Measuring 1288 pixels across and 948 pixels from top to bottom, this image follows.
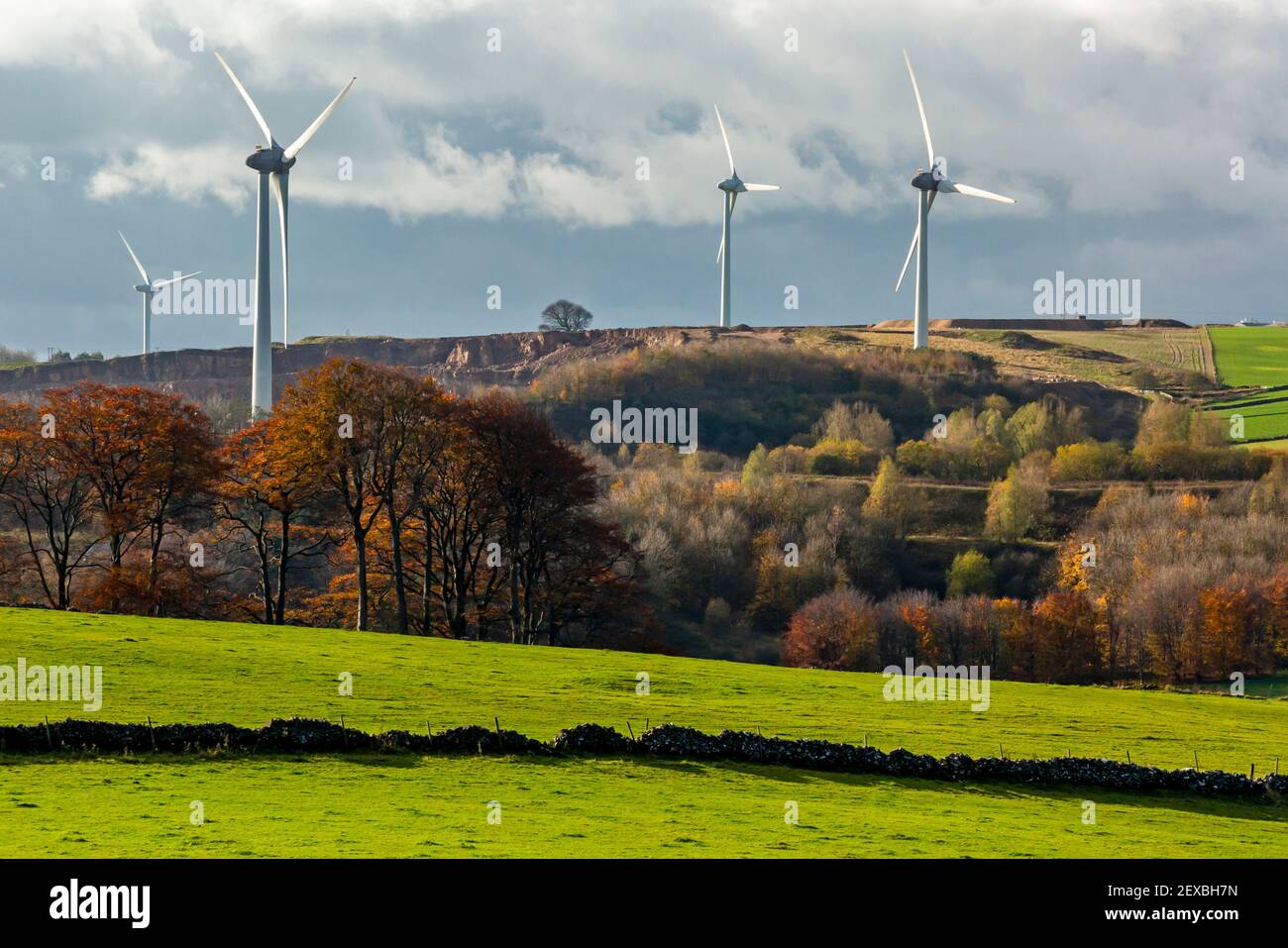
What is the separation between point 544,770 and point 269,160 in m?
91.7

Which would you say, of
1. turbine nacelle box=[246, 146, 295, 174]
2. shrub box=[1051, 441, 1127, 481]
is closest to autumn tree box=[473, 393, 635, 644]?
turbine nacelle box=[246, 146, 295, 174]

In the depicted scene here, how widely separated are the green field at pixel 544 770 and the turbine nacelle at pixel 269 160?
64426 mm

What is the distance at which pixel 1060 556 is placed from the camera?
139750 millimetres

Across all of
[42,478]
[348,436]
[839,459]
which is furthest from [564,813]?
[839,459]

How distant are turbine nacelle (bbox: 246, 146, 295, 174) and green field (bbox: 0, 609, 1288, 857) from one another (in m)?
64.4

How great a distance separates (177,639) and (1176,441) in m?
145

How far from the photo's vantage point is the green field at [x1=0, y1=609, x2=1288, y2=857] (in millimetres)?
28375

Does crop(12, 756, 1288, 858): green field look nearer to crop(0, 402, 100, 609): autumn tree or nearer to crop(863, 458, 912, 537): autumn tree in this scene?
crop(0, 402, 100, 609): autumn tree

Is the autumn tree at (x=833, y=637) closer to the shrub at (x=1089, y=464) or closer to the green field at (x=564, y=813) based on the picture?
the shrub at (x=1089, y=464)

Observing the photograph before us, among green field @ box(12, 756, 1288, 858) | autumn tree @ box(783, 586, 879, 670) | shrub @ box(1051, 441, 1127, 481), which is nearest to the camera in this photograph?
green field @ box(12, 756, 1288, 858)

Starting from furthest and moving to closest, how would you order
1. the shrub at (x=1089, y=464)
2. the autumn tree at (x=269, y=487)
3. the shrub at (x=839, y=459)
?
the shrub at (x=839, y=459) → the shrub at (x=1089, y=464) → the autumn tree at (x=269, y=487)

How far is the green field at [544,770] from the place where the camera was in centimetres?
2838

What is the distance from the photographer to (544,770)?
120ft

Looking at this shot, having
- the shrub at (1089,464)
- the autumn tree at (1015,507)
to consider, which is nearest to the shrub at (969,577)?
the autumn tree at (1015,507)
